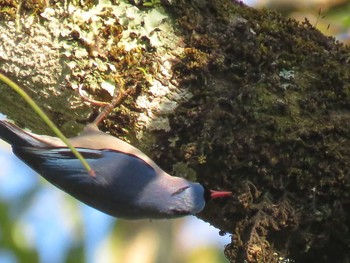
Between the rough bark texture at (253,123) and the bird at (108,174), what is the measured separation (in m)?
0.09

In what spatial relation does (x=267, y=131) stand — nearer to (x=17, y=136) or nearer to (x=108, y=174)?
(x=108, y=174)

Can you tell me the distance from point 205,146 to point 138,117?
34 cm

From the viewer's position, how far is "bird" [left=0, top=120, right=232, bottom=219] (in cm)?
354

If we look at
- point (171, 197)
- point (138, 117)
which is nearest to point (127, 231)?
point (171, 197)

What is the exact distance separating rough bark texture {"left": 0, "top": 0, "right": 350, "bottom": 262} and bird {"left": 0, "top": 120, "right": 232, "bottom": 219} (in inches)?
3.5

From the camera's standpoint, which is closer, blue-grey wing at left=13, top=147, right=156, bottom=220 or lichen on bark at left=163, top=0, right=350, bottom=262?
lichen on bark at left=163, top=0, right=350, bottom=262

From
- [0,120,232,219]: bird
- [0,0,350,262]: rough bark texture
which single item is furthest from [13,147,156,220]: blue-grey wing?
[0,0,350,262]: rough bark texture

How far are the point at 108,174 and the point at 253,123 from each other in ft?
2.51

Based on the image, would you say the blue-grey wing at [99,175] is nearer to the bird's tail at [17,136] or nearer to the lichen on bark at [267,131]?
the bird's tail at [17,136]

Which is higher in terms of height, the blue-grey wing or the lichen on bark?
the lichen on bark

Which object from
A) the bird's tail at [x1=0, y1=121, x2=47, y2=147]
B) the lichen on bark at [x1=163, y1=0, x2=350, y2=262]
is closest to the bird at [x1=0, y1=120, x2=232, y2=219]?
the bird's tail at [x1=0, y1=121, x2=47, y2=147]

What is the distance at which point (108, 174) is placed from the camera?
142 inches

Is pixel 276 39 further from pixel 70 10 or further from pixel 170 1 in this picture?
pixel 70 10

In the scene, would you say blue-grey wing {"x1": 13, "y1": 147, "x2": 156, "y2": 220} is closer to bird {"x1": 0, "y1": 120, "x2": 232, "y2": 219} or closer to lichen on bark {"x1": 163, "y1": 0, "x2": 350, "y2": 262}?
bird {"x1": 0, "y1": 120, "x2": 232, "y2": 219}
